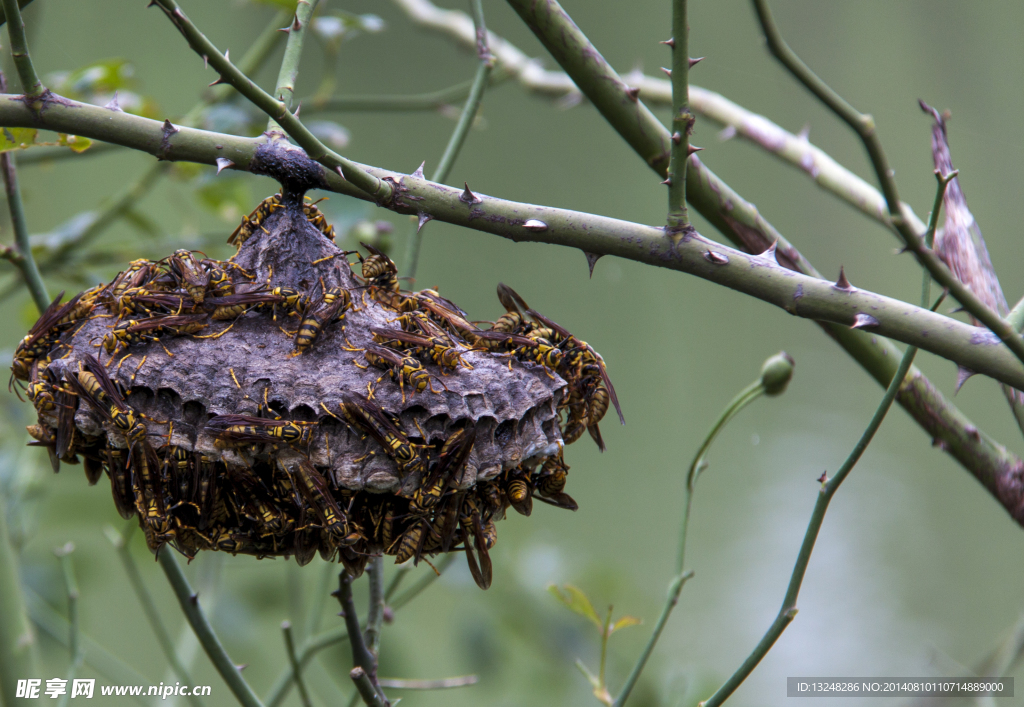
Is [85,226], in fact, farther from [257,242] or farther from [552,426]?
[552,426]

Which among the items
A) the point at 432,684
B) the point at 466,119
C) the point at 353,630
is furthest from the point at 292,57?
the point at 432,684

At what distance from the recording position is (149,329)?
1.68 feet

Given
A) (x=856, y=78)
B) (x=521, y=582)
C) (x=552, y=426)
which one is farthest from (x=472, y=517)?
(x=856, y=78)

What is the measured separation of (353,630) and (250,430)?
178mm

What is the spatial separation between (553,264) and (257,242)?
3.08 meters

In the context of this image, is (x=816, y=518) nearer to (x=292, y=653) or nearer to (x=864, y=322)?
(x=864, y=322)

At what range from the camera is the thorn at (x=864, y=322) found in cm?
46

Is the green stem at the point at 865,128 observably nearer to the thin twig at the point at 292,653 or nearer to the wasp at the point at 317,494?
the wasp at the point at 317,494

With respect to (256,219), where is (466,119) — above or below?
above

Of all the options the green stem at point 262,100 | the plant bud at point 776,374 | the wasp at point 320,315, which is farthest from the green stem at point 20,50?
the plant bud at point 776,374

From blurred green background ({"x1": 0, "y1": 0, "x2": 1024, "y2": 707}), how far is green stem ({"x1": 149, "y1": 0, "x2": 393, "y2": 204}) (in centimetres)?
199

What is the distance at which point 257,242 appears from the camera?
58cm

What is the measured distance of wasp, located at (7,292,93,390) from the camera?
525 mm

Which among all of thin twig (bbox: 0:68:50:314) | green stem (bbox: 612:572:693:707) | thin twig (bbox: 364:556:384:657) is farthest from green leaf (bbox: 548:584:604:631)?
thin twig (bbox: 0:68:50:314)
